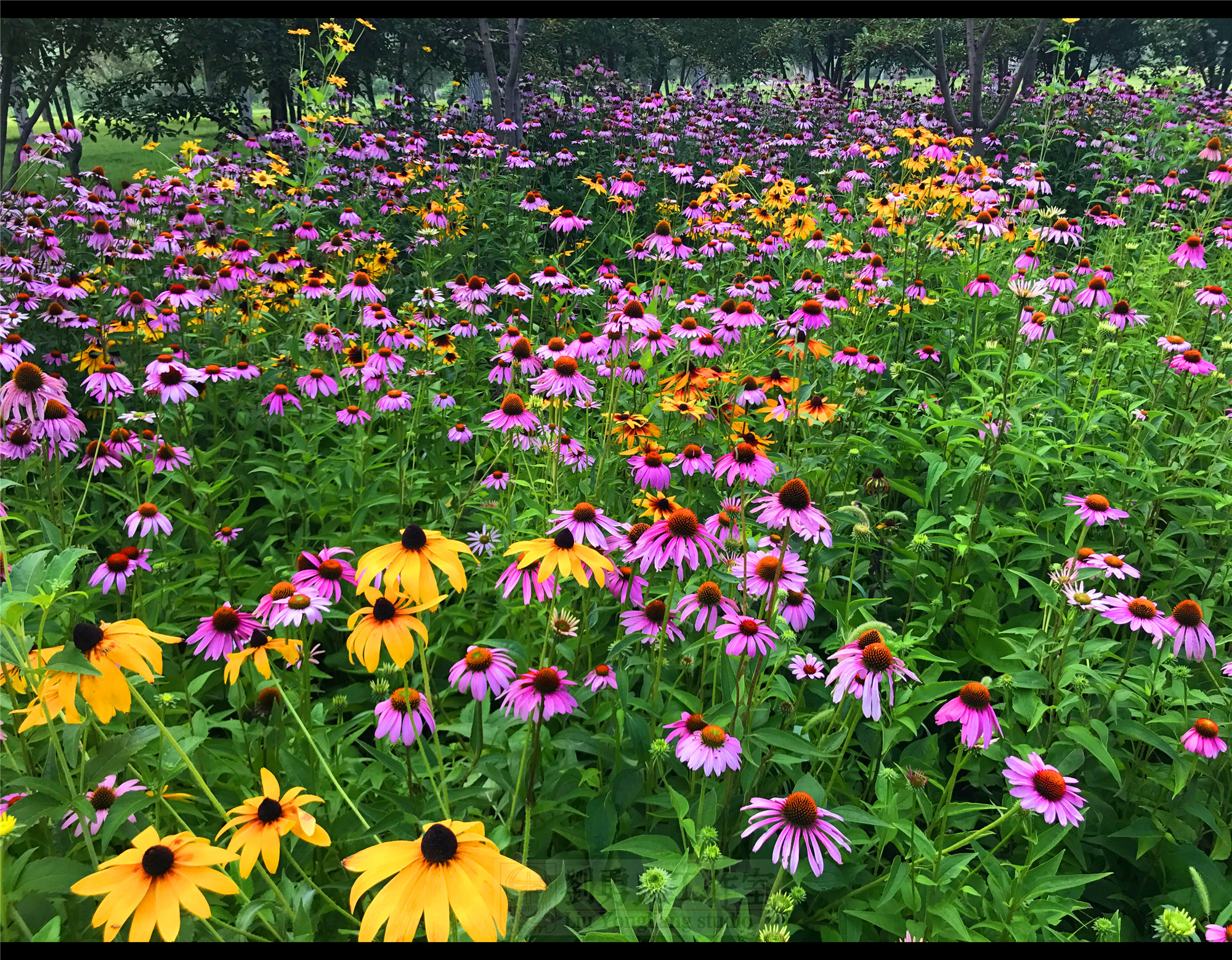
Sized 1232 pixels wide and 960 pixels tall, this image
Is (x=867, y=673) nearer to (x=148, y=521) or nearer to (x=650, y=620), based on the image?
(x=650, y=620)

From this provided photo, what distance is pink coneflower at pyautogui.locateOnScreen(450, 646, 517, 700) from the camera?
1.52 metres

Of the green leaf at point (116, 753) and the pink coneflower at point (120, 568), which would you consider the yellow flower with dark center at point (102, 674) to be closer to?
the green leaf at point (116, 753)

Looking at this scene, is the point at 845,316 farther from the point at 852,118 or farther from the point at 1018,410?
the point at 852,118

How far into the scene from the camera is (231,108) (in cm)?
1339

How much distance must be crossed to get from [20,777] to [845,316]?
3.80m

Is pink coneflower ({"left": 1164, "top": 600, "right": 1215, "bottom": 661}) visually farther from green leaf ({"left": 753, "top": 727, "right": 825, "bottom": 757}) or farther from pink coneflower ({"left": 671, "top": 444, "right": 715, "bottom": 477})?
pink coneflower ({"left": 671, "top": 444, "right": 715, "bottom": 477})

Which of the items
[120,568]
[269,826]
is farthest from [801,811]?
[120,568]

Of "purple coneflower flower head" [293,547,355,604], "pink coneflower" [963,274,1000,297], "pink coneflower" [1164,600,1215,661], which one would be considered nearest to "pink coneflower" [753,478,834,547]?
"pink coneflower" [1164,600,1215,661]

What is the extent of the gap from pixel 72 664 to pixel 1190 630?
227 centimetres

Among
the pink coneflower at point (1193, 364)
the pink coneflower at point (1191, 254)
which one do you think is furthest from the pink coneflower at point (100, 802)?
the pink coneflower at point (1191, 254)

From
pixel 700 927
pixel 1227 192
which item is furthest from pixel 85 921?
pixel 1227 192

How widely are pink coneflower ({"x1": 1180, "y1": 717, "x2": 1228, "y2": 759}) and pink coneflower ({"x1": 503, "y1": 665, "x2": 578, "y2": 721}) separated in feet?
4.66

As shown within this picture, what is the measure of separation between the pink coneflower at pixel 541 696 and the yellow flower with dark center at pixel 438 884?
0.53m

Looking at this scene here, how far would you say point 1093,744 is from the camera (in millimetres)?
1774
